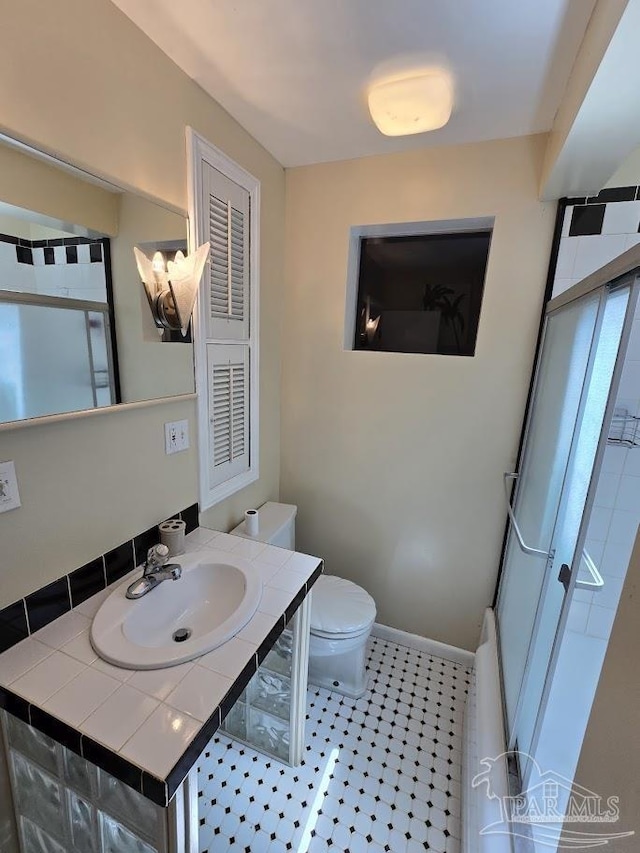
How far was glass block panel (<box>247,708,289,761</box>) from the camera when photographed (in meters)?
1.45

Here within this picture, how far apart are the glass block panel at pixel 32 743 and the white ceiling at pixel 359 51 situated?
73.2 inches

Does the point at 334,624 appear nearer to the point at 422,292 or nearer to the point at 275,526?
the point at 275,526

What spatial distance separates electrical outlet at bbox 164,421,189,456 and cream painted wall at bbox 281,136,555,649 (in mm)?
771

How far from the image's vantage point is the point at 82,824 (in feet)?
2.92

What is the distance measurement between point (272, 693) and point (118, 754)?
2.88 feet

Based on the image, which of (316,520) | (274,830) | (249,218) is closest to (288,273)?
(249,218)

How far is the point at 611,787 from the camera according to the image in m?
0.62

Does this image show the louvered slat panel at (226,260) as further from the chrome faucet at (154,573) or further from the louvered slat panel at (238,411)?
the chrome faucet at (154,573)

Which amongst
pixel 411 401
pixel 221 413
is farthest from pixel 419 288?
pixel 221 413

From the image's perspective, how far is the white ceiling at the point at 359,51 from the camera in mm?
990

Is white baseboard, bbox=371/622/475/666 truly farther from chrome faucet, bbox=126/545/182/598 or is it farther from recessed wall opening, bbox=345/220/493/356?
recessed wall opening, bbox=345/220/493/356

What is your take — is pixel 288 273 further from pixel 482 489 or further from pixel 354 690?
pixel 354 690

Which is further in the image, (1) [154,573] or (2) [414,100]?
(2) [414,100]

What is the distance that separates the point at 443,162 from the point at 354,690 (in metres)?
2.46
